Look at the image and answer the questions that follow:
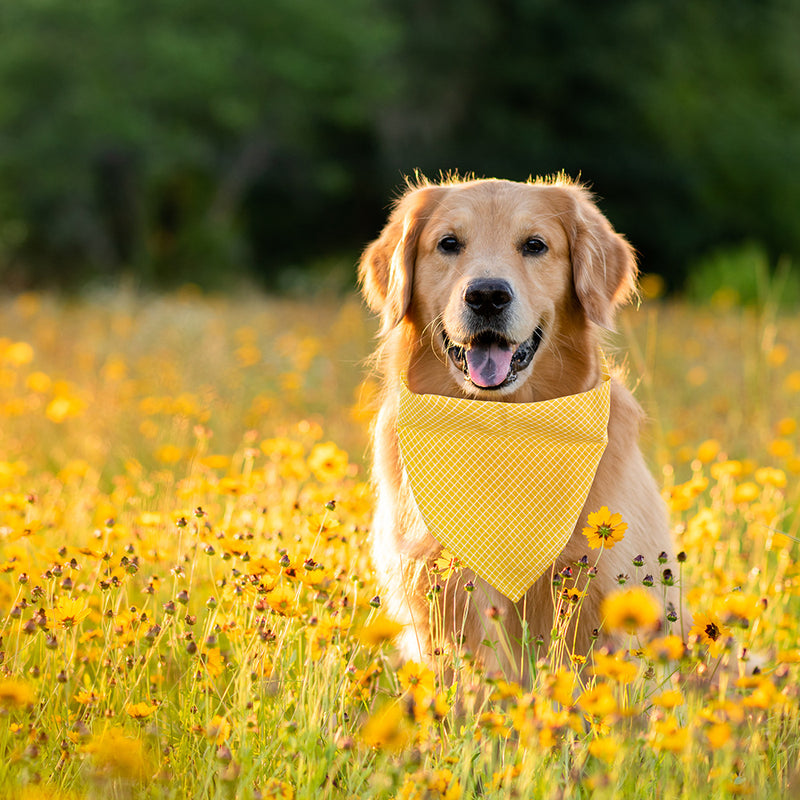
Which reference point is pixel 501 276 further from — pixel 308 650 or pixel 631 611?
pixel 631 611

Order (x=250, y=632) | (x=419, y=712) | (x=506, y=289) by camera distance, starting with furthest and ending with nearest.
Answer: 1. (x=506, y=289)
2. (x=250, y=632)
3. (x=419, y=712)

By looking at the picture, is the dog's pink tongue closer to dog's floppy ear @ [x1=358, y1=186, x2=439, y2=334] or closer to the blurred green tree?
dog's floppy ear @ [x1=358, y1=186, x2=439, y2=334]

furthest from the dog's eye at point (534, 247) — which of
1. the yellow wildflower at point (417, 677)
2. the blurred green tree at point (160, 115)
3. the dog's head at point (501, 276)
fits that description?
the blurred green tree at point (160, 115)

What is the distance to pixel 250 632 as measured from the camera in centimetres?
203

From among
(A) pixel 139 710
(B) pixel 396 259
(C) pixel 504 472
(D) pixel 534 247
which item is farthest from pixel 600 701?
(B) pixel 396 259

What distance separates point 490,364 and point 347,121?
19.4m

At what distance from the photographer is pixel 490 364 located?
2715 millimetres

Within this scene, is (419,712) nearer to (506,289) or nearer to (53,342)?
(506,289)

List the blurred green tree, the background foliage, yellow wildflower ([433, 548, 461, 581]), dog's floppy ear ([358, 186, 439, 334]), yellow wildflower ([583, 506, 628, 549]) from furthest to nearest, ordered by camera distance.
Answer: the background foliage < the blurred green tree < dog's floppy ear ([358, 186, 439, 334]) < yellow wildflower ([433, 548, 461, 581]) < yellow wildflower ([583, 506, 628, 549])

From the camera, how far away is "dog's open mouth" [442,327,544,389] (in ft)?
8.87

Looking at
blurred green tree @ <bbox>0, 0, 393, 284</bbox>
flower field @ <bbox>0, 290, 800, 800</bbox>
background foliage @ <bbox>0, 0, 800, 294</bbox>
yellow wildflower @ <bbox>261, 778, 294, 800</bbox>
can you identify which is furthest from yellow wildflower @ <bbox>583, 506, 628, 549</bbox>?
blurred green tree @ <bbox>0, 0, 393, 284</bbox>

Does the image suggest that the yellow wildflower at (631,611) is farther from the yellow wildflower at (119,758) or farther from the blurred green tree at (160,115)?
the blurred green tree at (160,115)

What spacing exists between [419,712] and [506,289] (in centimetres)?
143

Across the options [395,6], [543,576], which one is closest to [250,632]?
[543,576]
